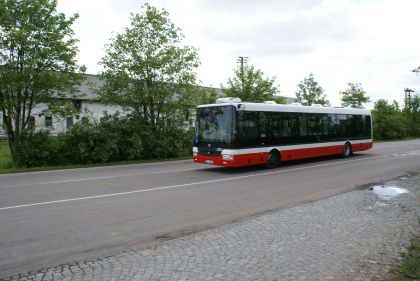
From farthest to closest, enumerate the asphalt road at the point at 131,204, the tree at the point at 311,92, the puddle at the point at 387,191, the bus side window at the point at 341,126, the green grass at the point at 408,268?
the tree at the point at 311,92 < the bus side window at the point at 341,126 < the puddle at the point at 387,191 < the asphalt road at the point at 131,204 < the green grass at the point at 408,268

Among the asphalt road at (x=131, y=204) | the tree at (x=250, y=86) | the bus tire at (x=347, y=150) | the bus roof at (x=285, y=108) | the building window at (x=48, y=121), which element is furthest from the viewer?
the tree at (x=250, y=86)

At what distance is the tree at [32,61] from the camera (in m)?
17.2

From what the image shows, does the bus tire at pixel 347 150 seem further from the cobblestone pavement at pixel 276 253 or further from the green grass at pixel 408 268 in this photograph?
the green grass at pixel 408 268

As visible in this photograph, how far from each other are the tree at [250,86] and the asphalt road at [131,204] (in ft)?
49.2

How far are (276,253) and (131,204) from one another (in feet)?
14.5

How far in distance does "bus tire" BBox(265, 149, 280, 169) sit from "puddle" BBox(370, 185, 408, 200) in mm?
5285

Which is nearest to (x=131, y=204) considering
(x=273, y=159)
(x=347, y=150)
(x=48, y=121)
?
(x=273, y=159)

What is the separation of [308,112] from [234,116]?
5.51 metres

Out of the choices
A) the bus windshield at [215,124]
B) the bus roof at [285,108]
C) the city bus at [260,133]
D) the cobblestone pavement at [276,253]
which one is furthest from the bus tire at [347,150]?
the cobblestone pavement at [276,253]

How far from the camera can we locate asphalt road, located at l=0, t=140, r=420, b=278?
225 inches

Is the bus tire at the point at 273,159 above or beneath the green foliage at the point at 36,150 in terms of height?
beneath

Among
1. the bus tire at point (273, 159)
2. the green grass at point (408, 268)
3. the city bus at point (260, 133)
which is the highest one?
the city bus at point (260, 133)

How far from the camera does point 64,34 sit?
60.8 ft

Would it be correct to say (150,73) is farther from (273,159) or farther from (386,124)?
(386,124)
